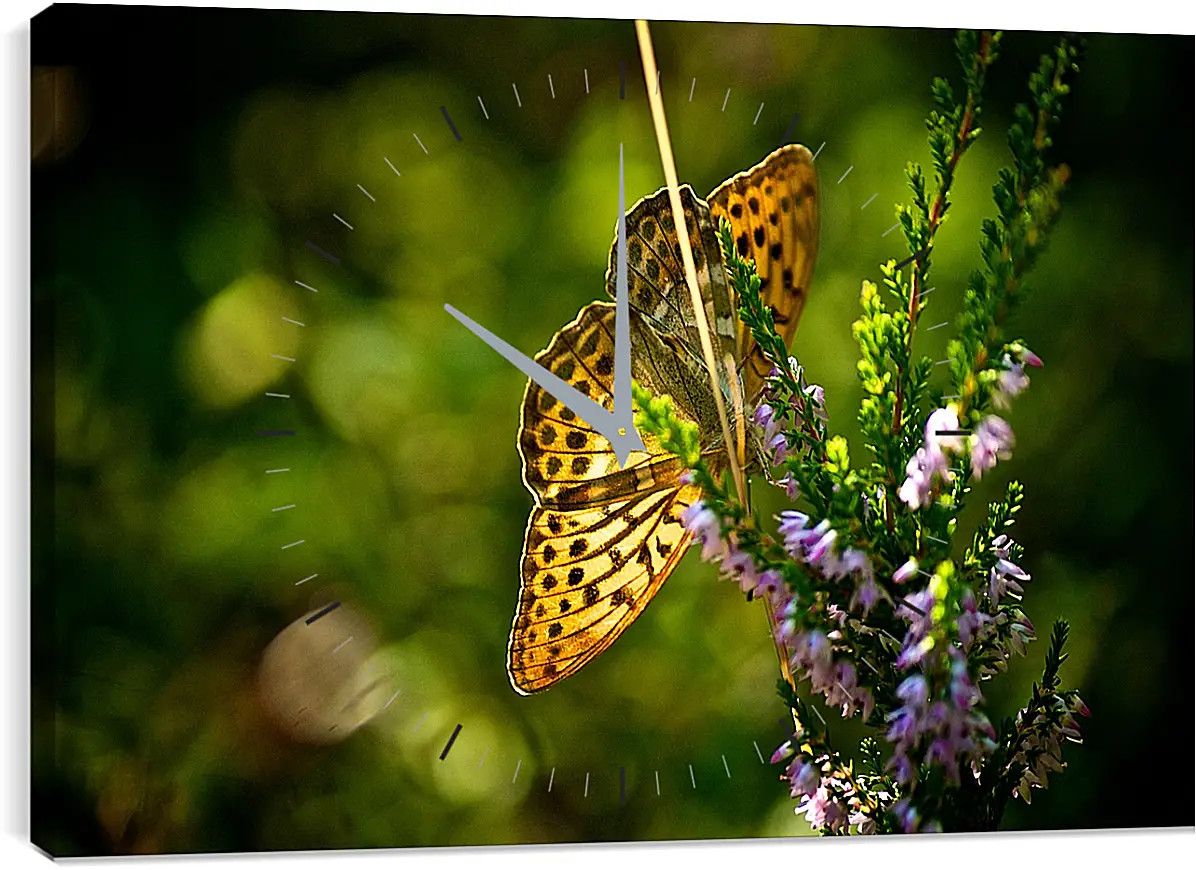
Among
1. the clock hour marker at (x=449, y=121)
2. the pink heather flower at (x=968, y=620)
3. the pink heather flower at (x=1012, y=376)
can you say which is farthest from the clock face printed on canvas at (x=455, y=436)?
the pink heather flower at (x=968, y=620)

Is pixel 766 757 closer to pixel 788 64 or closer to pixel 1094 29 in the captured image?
pixel 788 64

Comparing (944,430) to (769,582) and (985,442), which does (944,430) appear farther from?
→ (769,582)

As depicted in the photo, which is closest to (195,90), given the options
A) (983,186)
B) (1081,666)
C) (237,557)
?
(237,557)

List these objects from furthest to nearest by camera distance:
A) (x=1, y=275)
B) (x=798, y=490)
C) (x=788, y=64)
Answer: (x=788, y=64)
(x=1, y=275)
(x=798, y=490)

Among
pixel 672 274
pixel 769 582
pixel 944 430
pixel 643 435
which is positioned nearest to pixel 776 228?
pixel 672 274

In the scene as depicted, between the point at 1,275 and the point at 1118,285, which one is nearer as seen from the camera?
the point at 1,275

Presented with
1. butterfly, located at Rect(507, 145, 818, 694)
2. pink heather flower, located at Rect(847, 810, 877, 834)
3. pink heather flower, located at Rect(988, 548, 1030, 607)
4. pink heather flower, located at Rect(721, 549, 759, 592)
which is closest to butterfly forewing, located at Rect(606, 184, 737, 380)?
butterfly, located at Rect(507, 145, 818, 694)

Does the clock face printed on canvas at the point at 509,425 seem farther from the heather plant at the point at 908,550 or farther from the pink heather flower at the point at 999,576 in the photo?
the pink heather flower at the point at 999,576
